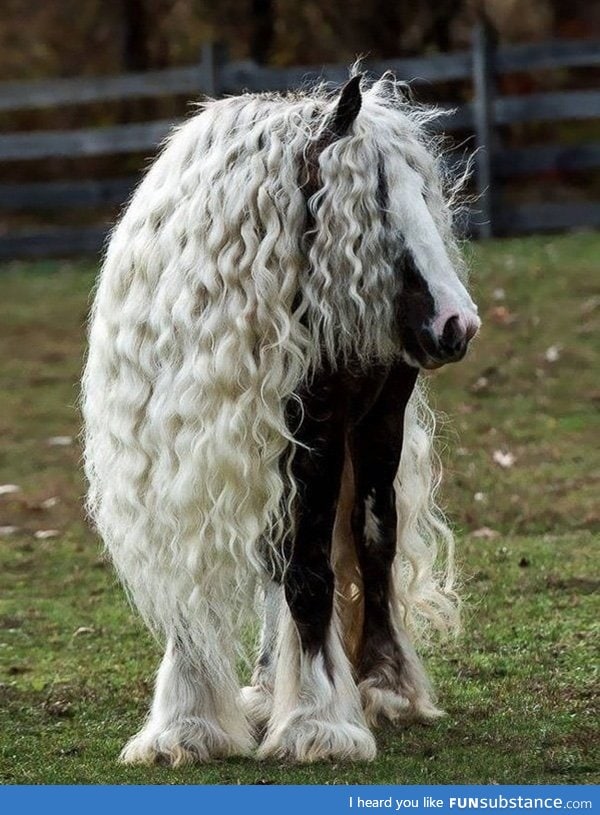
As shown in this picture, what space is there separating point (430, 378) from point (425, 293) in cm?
601

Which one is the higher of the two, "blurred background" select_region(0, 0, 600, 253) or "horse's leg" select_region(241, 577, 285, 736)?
"horse's leg" select_region(241, 577, 285, 736)

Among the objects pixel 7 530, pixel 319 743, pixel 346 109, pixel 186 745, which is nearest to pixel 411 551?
pixel 319 743

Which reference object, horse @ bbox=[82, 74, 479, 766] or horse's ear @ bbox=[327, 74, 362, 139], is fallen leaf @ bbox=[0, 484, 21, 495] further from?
horse's ear @ bbox=[327, 74, 362, 139]

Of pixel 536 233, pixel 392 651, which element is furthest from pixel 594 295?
pixel 392 651

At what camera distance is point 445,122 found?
47.4ft

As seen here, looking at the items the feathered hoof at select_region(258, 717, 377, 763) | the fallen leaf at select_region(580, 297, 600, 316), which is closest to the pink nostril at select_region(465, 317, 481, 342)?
the feathered hoof at select_region(258, 717, 377, 763)

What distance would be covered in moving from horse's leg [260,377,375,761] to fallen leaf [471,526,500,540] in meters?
3.00

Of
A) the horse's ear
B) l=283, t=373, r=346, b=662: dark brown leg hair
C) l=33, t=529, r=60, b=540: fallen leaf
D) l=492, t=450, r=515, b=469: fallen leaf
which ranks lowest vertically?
l=492, t=450, r=515, b=469: fallen leaf

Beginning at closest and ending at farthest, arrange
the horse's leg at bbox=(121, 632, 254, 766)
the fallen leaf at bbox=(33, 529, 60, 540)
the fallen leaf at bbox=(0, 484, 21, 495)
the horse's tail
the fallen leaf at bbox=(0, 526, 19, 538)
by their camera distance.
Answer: the horse's leg at bbox=(121, 632, 254, 766) → the horse's tail → the fallen leaf at bbox=(33, 529, 60, 540) → the fallen leaf at bbox=(0, 526, 19, 538) → the fallen leaf at bbox=(0, 484, 21, 495)

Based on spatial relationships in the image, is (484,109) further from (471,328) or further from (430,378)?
(471,328)

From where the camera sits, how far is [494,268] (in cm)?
1238

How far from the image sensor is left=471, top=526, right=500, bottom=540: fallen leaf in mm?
7375

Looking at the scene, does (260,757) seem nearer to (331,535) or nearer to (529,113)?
(331,535)

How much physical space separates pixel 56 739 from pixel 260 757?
0.73m
